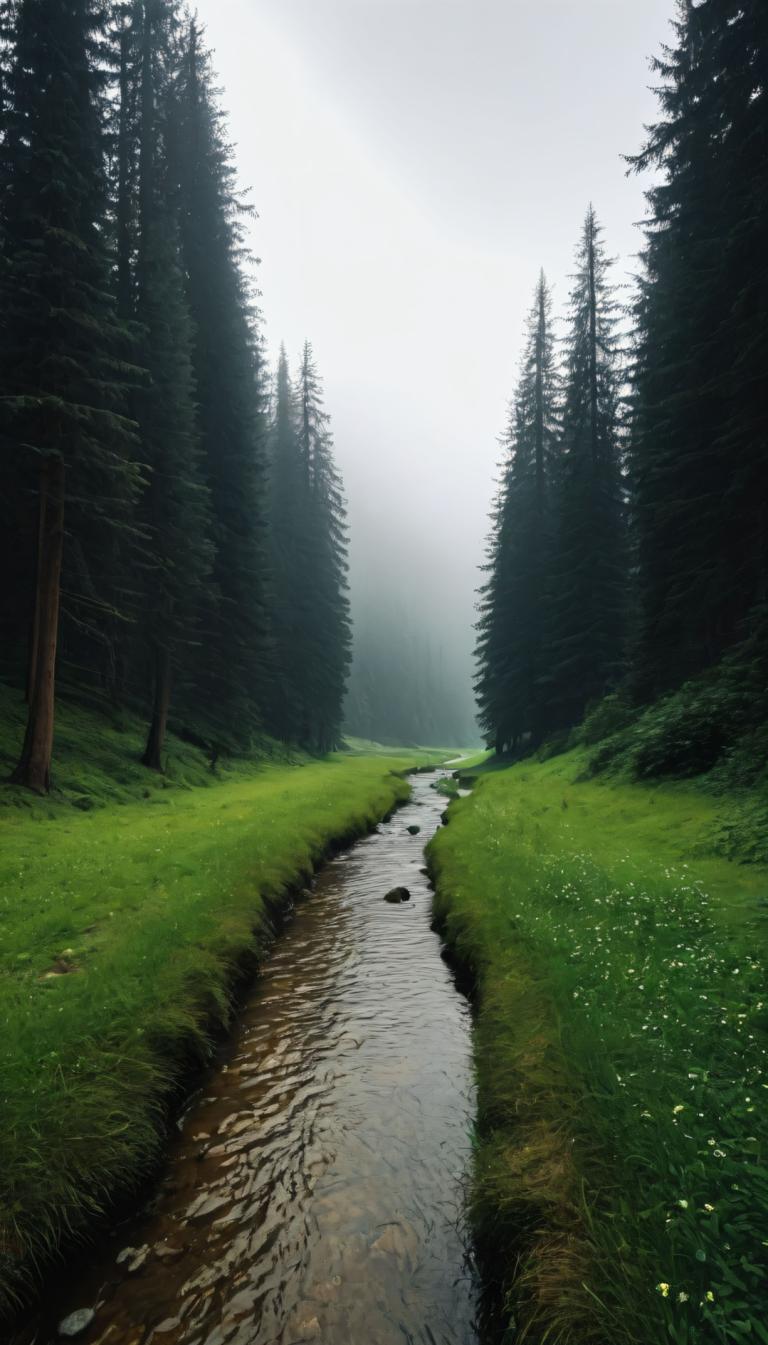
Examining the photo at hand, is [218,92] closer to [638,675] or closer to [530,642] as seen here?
[530,642]

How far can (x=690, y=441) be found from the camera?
69.3 ft

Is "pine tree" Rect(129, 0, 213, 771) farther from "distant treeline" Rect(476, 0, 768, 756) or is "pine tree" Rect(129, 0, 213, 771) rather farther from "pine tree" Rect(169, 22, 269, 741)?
"distant treeline" Rect(476, 0, 768, 756)

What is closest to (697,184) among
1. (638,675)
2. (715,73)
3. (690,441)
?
(715,73)

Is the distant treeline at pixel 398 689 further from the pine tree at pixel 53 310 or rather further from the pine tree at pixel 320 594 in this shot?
the pine tree at pixel 53 310

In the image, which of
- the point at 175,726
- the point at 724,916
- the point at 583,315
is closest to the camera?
the point at 724,916

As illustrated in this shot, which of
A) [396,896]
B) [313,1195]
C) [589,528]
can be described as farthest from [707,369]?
[313,1195]

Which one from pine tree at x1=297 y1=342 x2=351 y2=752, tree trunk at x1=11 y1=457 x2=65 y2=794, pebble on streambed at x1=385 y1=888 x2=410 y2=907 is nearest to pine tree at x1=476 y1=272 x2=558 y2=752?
pine tree at x1=297 y1=342 x2=351 y2=752

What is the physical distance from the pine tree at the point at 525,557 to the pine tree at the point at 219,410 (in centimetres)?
1658

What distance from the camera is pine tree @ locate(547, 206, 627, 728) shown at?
105ft

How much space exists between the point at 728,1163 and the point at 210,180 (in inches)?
1975

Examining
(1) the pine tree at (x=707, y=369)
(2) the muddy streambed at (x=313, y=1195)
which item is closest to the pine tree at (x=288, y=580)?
(1) the pine tree at (x=707, y=369)

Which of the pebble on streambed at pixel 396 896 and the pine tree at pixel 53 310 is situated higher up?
the pine tree at pixel 53 310

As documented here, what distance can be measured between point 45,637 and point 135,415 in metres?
Answer: 13.9

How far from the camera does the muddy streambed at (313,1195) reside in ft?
14.4
